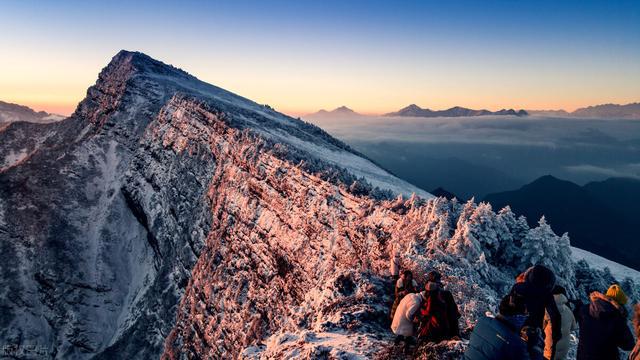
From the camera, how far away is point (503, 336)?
730 centimetres

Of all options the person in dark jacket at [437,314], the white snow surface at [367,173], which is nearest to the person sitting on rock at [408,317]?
the person in dark jacket at [437,314]

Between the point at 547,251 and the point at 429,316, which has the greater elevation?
the point at 547,251

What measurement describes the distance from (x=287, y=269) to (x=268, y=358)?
43.4 ft

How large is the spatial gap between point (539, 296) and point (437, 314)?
110 inches

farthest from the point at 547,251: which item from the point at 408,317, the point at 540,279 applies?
the point at 540,279

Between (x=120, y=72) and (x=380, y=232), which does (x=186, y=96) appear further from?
(x=380, y=232)

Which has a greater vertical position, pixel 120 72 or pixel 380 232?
pixel 120 72

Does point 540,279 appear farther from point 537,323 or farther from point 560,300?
point 560,300

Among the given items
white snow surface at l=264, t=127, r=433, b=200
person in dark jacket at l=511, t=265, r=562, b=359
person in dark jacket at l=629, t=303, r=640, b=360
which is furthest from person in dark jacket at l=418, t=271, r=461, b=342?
white snow surface at l=264, t=127, r=433, b=200

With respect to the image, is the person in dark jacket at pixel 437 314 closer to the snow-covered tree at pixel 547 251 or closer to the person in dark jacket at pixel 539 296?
the person in dark jacket at pixel 539 296

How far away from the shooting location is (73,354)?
40.9m

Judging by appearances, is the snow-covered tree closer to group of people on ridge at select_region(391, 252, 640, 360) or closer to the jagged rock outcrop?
group of people on ridge at select_region(391, 252, 640, 360)

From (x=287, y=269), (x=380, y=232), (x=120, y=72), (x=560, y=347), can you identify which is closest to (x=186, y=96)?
(x=120, y=72)

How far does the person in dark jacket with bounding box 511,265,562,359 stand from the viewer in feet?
28.9
